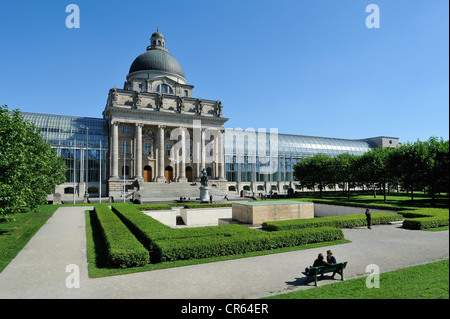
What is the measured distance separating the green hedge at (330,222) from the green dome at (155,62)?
201 feet

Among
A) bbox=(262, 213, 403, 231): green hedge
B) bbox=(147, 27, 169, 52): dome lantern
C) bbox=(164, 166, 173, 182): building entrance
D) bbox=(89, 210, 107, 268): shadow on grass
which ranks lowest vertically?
bbox=(89, 210, 107, 268): shadow on grass

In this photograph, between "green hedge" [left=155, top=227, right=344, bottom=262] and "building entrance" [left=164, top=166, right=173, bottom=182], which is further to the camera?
"building entrance" [left=164, top=166, right=173, bottom=182]

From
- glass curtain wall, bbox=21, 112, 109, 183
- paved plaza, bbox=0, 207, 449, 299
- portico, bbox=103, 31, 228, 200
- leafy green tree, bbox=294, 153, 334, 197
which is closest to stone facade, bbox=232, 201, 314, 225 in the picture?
paved plaza, bbox=0, 207, 449, 299

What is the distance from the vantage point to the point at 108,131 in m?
68.1

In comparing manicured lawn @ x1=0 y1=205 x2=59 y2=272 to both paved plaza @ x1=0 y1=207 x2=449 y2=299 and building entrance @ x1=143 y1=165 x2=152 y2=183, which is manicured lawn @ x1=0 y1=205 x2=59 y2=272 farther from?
building entrance @ x1=143 y1=165 x2=152 y2=183

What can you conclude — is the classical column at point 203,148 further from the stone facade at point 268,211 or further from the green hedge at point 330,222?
the green hedge at point 330,222

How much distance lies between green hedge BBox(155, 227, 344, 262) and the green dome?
211 feet

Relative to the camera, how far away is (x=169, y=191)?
5694cm

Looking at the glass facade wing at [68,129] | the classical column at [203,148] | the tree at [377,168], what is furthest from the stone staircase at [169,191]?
the tree at [377,168]

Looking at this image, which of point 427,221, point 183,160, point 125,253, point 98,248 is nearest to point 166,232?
point 98,248

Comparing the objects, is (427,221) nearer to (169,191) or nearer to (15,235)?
(15,235)

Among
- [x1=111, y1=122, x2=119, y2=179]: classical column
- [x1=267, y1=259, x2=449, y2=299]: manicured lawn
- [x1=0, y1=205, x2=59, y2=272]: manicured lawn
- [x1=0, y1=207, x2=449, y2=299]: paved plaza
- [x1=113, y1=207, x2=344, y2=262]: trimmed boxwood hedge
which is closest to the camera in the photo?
[x1=267, y1=259, x2=449, y2=299]: manicured lawn

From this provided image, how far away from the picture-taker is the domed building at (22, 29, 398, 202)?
61031 mm
